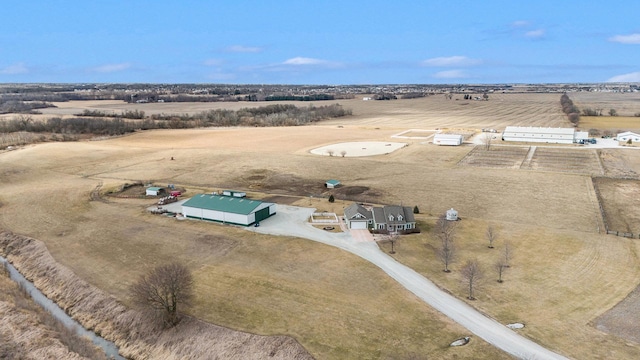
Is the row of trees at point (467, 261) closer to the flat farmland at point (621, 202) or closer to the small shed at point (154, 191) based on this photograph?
the flat farmland at point (621, 202)

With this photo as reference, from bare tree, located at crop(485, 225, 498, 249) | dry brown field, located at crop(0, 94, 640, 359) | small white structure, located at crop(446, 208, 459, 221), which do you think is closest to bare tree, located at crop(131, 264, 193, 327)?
dry brown field, located at crop(0, 94, 640, 359)

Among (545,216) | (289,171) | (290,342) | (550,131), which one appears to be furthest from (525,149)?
(290,342)

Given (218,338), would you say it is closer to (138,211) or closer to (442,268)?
(442,268)

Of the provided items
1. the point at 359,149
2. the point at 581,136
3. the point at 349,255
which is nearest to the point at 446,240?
the point at 349,255

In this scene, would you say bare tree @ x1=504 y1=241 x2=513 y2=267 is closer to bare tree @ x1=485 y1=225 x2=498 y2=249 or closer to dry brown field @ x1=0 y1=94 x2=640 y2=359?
dry brown field @ x1=0 y1=94 x2=640 y2=359

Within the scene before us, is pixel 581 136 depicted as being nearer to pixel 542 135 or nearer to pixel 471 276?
pixel 542 135

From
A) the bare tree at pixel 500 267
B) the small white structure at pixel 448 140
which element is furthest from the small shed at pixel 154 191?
the small white structure at pixel 448 140
